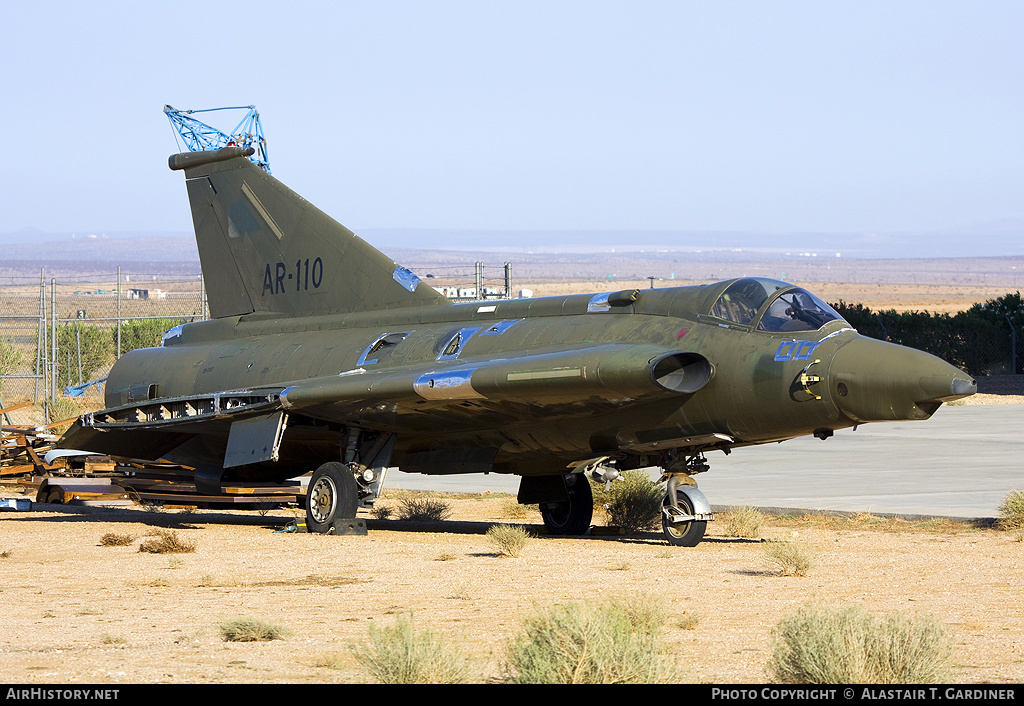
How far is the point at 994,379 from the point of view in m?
43.8

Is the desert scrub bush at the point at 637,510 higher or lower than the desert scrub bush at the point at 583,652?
lower

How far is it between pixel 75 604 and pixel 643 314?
7550mm

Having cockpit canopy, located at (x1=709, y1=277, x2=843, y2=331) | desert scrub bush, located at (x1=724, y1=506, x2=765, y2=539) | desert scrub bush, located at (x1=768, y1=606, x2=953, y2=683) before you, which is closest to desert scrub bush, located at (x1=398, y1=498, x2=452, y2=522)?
desert scrub bush, located at (x1=724, y1=506, x2=765, y2=539)

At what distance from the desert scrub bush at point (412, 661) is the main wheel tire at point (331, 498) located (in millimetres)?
9343

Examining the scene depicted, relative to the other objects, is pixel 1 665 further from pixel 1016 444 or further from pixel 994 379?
pixel 994 379

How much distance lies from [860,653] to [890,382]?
674 cm

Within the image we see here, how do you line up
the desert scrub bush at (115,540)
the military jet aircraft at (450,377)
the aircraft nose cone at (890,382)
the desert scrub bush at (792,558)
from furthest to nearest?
the desert scrub bush at (115,540)
the military jet aircraft at (450,377)
the aircraft nose cone at (890,382)
the desert scrub bush at (792,558)

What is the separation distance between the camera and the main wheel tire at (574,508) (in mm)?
17344

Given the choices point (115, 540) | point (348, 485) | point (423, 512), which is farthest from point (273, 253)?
point (115, 540)

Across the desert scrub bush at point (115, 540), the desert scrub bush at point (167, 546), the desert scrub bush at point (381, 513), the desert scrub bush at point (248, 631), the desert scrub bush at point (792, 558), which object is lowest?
the desert scrub bush at point (381, 513)

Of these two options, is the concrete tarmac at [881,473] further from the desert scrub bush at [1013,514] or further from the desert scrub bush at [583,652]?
the desert scrub bush at [583,652]

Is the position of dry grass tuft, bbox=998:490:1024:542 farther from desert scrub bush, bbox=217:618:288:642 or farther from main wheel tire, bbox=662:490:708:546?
desert scrub bush, bbox=217:618:288:642

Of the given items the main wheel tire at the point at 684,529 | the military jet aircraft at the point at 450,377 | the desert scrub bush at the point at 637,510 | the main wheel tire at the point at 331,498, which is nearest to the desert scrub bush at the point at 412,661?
the military jet aircraft at the point at 450,377
